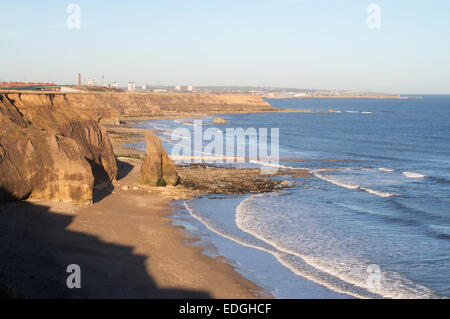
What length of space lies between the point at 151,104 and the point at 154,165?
364ft

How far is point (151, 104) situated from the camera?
139 meters

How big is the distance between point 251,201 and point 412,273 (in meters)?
12.9

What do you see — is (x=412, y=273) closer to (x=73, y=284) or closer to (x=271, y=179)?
(x=73, y=284)

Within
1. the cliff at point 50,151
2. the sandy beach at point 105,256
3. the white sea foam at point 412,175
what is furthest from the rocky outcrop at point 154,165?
the white sea foam at point 412,175

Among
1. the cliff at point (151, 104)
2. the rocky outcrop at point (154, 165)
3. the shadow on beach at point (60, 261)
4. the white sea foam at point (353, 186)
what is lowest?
the white sea foam at point (353, 186)

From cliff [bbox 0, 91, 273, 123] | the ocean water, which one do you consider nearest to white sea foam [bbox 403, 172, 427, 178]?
the ocean water

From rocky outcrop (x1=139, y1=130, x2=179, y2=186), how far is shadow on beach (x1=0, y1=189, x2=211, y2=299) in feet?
33.0

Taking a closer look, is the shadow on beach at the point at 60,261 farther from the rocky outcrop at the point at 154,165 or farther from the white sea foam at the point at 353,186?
the white sea foam at the point at 353,186

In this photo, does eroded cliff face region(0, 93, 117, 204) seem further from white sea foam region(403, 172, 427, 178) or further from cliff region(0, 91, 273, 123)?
cliff region(0, 91, 273, 123)

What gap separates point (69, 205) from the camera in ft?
74.1

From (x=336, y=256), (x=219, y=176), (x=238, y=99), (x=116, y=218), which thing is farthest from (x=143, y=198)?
(x=238, y=99)

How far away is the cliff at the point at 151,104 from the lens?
368ft

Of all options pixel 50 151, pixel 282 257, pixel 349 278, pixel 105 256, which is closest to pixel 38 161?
pixel 50 151

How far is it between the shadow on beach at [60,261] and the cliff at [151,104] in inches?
2813
